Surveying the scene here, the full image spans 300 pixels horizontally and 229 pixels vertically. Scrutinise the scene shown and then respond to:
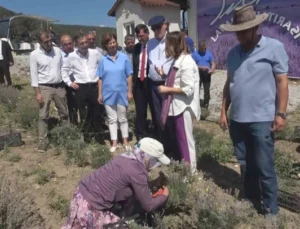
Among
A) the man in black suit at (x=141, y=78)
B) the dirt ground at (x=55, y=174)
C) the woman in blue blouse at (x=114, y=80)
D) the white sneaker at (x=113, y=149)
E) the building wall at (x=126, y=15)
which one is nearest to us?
the dirt ground at (x=55, y=174)

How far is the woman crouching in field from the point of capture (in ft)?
9.76

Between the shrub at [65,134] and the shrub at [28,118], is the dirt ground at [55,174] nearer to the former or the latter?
the shrub at [65,134]

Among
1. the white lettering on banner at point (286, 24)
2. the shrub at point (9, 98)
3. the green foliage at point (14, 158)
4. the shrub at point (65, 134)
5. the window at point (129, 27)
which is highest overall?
the window at point (129, 27)

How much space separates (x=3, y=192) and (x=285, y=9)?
10541 mm

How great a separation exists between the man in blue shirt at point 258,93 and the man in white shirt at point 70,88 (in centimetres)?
301

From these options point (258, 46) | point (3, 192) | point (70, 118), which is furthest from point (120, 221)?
point (70, 118)

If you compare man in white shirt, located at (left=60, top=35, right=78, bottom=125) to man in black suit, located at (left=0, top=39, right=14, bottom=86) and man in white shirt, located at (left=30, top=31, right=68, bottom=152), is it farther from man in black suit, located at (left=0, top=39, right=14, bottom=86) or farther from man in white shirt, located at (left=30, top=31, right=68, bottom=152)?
man in black suit, located at (left=0, top=39, right=14, bottom=86)

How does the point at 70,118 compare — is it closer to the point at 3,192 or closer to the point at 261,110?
the point at 3,192

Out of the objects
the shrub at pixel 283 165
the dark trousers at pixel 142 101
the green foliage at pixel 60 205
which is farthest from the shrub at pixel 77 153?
the shrub at pixel 283 165

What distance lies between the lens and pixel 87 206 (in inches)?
119

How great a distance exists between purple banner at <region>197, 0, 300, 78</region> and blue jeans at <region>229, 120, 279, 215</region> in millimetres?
8890

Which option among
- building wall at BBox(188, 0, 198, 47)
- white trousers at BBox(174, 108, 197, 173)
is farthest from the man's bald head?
building wall at BBox(188, 0, 198, 47)

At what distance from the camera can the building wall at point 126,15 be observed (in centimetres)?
1742

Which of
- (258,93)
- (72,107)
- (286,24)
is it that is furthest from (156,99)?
(286,24)
